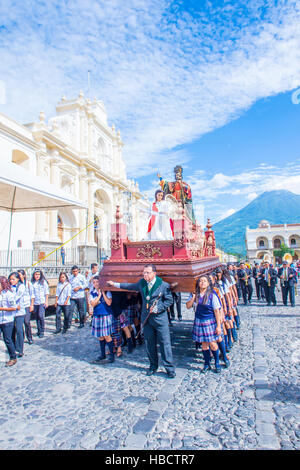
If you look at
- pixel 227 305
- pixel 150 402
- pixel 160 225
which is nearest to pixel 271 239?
pixel 227 305

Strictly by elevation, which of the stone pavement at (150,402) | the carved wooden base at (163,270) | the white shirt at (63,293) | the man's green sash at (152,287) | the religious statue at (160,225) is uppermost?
the religious statue at (160,225)

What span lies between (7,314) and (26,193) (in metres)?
3.99

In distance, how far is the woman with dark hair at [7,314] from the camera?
15.4 ft

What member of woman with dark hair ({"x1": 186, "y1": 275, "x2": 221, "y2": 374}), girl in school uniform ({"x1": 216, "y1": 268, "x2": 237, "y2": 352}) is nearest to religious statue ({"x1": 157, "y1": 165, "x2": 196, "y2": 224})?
girl in school uniform ({"x1": 216, "y1": 268, "x2": 237, "y2": 352})

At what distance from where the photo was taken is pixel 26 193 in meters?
7.66

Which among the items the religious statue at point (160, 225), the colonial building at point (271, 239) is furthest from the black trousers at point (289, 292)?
the colonial building at point (271, 239)

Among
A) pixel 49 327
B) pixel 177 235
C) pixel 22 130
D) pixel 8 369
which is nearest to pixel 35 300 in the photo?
pixel 49 327

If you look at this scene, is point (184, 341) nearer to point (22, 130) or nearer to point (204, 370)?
point (204, 370)

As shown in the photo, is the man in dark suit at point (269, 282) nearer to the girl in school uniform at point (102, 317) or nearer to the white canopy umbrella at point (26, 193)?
the white canopy umbrella at point (26, 193)

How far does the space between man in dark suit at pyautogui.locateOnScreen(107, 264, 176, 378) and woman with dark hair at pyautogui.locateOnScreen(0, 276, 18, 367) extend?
7.15 feet

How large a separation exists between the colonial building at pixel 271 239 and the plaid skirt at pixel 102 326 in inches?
2194

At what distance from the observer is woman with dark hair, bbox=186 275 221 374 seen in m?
4.25
